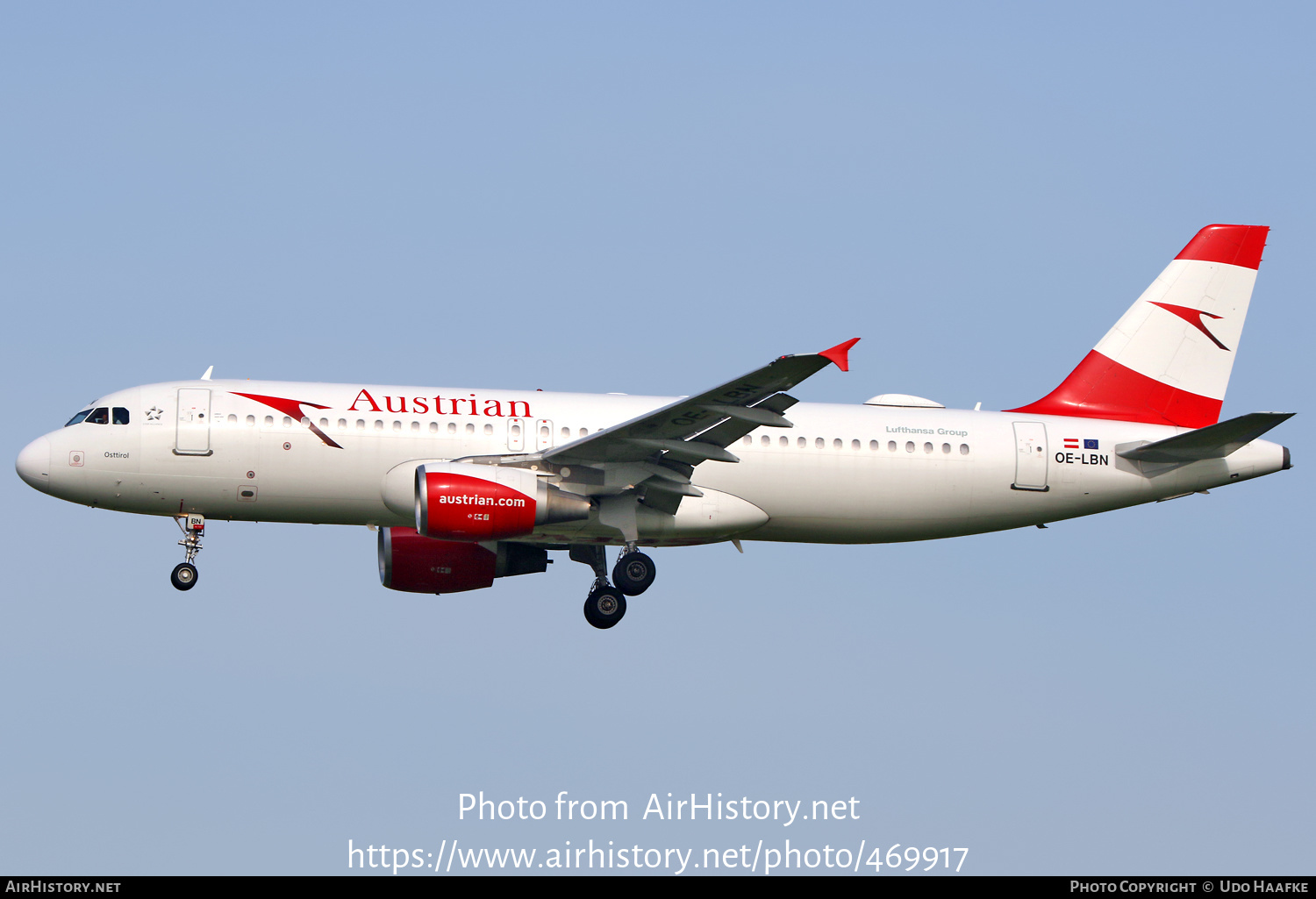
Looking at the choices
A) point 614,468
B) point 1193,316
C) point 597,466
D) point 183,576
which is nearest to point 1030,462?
point 1193,316

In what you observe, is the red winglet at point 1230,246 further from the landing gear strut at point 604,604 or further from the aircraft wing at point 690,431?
the landing gear strut at point 604,604

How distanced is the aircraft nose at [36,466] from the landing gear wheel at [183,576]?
121 inches

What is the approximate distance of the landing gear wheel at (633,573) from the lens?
31906 millimetres

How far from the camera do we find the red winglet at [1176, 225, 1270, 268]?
3650cm

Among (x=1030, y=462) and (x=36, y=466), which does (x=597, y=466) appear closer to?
(x=1030, y=462)

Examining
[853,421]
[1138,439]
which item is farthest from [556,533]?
[1138,439]

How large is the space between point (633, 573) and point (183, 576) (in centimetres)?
922

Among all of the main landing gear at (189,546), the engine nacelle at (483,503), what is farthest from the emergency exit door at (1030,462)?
the main landing gear at (189,546)

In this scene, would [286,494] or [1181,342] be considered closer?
[286,494]

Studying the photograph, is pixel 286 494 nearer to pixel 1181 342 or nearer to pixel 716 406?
pixel 716 406

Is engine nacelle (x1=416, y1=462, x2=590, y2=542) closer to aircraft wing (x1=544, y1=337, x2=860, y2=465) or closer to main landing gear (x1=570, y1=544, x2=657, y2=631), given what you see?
aircraft wing (x1=544, y1=337, x2=860, y2=465)

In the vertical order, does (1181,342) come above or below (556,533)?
above

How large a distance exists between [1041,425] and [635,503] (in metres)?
9.42

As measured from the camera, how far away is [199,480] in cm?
3088
